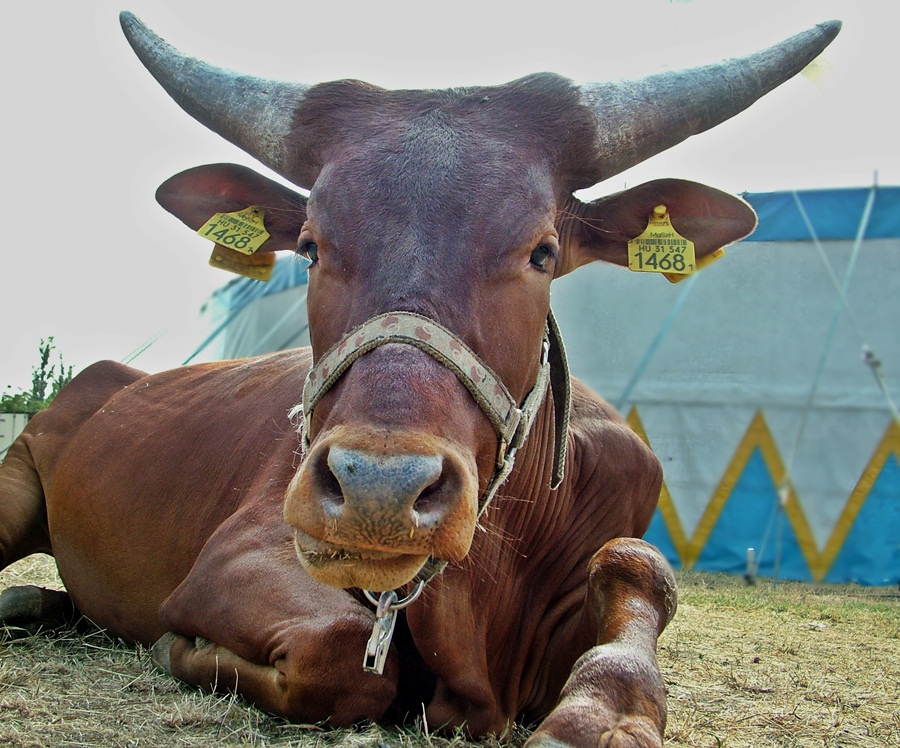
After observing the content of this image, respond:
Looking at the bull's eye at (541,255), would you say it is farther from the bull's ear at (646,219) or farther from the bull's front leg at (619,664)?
the bull's front leg at (619,664)

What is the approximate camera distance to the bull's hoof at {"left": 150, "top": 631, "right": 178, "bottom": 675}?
3.91 meters

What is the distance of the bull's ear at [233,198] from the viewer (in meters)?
4.06

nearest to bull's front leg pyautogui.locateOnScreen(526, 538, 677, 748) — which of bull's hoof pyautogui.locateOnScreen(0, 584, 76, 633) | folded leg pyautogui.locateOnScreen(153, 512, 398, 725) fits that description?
folded leg pyautogui.locateOnScreen(153, 512, 398, 725)

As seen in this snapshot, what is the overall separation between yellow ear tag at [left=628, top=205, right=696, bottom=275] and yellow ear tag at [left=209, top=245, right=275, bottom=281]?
1589 millimetres

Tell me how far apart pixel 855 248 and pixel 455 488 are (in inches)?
418

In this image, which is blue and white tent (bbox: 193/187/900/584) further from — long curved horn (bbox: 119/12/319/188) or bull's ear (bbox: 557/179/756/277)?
long curved horn (bbox: 119/12/319/188)

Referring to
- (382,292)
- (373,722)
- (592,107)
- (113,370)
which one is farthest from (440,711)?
(113,370)

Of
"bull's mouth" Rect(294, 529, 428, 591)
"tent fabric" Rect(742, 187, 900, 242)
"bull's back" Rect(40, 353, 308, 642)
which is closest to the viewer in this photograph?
"bull's mouth" Rect(294, 529, 428, 591)

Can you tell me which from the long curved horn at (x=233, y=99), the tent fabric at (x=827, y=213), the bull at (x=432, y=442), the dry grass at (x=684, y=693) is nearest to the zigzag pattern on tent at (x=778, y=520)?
the tent fabric at (x=827, y=213)

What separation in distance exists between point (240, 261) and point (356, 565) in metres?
2.16

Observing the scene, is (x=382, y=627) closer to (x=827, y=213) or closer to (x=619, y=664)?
(x=619, y=664)

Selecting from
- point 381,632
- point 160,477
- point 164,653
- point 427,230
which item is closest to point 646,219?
point 427,230

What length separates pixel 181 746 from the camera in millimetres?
2951

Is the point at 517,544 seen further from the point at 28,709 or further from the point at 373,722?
the point at 28,709
